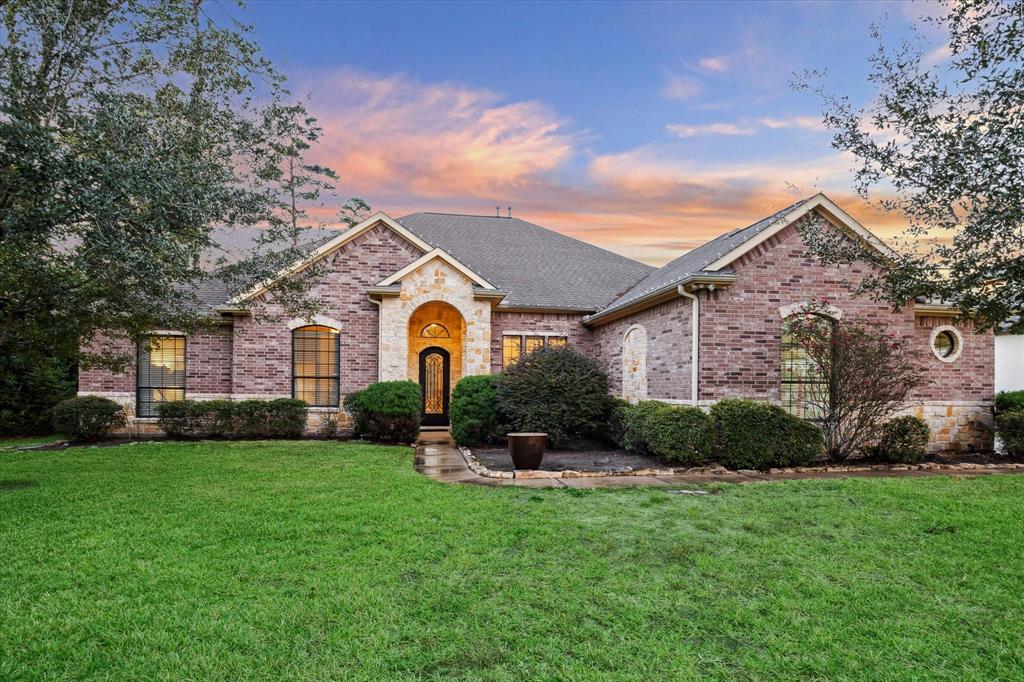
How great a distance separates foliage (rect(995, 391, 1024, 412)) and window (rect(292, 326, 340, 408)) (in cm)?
1604

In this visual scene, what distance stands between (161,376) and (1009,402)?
69.0 feet

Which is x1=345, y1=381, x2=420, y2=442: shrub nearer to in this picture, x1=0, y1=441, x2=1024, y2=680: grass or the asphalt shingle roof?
x1=0, y1=441, x2=1024, y2=680: grass

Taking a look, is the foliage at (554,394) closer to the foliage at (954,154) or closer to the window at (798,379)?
the window at (798,379)

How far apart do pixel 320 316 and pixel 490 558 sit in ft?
39.6

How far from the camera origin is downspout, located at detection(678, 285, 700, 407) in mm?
11406

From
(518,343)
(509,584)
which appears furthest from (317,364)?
(509,584)

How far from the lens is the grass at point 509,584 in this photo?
332 cm

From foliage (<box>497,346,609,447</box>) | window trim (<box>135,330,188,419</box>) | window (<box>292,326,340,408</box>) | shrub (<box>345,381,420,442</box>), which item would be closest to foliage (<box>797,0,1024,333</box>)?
foliage (<box>497,346,609,447</box>)

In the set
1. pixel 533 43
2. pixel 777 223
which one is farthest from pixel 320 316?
pixel 777 223

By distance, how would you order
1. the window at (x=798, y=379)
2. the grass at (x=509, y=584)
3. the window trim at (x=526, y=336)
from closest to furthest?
the grass at (x=509, y=584) → the window at (x=798, y=379) → the window trim at (x=526, y=336)

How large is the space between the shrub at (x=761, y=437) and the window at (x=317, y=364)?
10.4 m

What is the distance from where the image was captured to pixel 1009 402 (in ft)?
40.7

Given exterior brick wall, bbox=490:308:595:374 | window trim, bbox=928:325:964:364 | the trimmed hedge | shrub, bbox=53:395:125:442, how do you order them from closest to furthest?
1. window trim, bbox=928:325:964:364
2. shrub, bbox=53:395:125:442
3. the trimmed hedge
4. exterior brick wall, bbox=490:308:595:374

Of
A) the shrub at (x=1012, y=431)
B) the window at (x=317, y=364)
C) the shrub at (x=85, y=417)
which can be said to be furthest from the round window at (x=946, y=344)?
the shrub at (x=85, y=417)
